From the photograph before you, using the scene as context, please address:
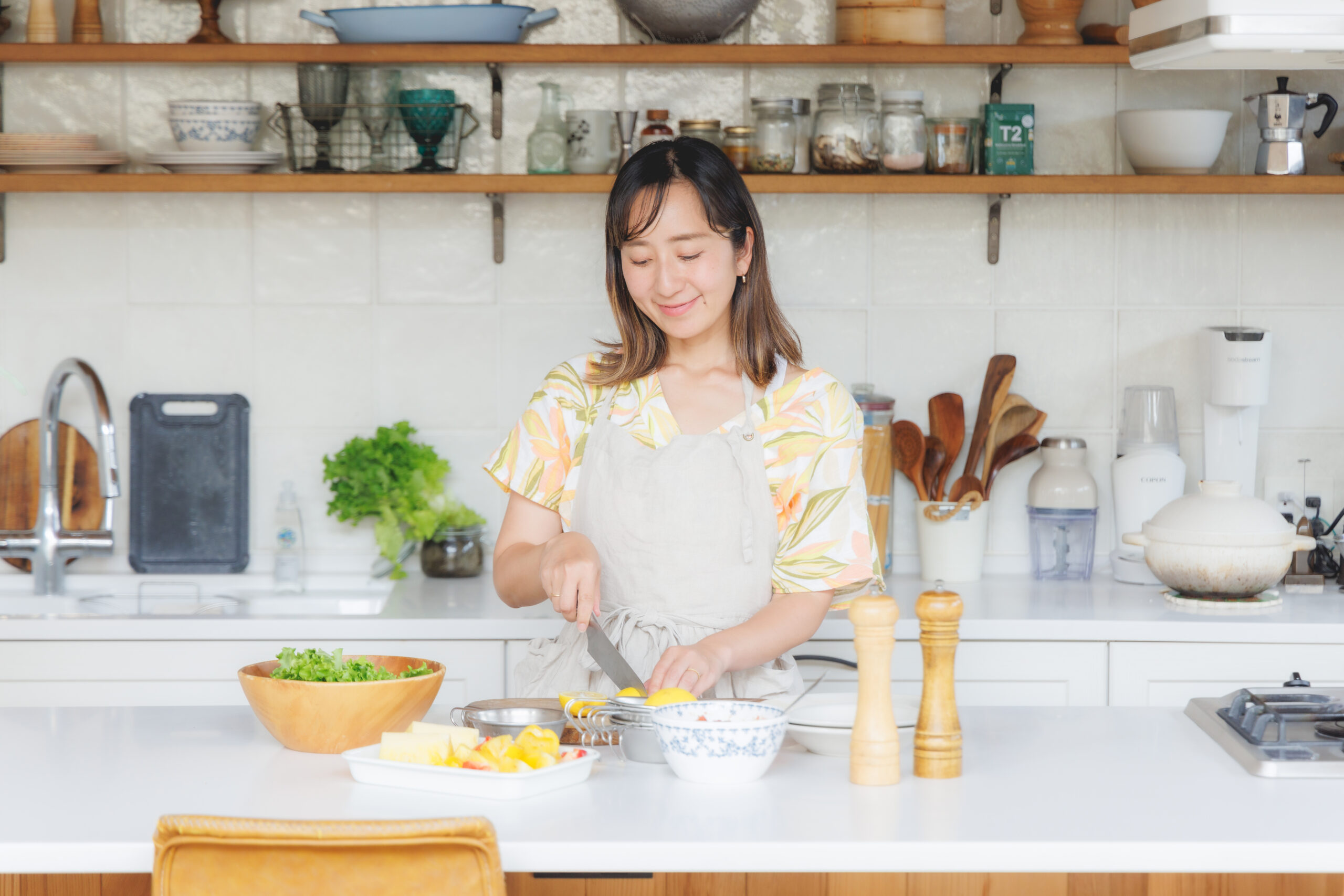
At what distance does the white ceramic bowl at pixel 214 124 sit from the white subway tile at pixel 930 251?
1254mm

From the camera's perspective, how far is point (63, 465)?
274 centimetres

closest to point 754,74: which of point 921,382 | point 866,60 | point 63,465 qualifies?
point 866,60

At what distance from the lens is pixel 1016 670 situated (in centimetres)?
231

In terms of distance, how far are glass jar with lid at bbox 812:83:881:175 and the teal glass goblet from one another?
2.32 ft

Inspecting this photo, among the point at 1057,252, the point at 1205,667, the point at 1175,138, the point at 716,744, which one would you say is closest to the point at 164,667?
the point at 716,744

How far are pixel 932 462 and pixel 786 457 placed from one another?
1.02m

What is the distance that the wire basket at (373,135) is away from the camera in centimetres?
258

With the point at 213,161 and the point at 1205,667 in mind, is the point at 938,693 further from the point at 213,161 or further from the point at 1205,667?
the point at 213,161

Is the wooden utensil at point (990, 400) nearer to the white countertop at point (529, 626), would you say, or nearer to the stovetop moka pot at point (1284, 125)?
the white countertop at point (529, 626)

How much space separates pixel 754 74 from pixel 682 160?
1.11 meters

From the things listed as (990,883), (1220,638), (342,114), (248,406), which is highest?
(342,114)

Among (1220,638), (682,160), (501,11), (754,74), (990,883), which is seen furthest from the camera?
(754,74)

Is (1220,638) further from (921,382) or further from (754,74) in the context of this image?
(754,74)

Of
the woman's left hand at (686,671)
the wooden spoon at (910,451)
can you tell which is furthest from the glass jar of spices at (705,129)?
the woman's left hand at (686,671)
